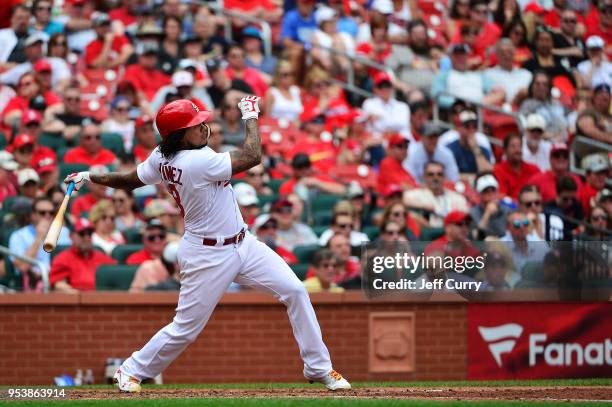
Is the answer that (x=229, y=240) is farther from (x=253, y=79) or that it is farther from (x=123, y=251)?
(x=253, y=79)

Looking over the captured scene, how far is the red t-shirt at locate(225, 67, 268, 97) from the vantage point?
563 inches

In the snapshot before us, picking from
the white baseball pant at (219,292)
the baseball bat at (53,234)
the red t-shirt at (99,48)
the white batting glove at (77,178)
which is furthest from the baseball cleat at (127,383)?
the red t-shirt at (99,48)

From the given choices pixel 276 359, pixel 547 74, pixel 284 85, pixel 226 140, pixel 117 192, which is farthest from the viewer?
pixel 547 74

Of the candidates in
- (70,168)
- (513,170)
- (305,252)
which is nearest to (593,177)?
(513,170)

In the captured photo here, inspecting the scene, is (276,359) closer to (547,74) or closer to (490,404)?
(490,404)

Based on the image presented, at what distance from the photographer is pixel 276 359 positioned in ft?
37.7

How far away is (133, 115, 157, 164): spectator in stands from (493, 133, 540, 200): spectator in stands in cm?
358

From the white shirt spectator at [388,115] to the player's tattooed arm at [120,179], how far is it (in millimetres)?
6409

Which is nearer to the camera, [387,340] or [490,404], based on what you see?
[490,404]

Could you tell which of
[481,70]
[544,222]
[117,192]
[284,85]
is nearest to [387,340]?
[544,222]

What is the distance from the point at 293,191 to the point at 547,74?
4.13 metres

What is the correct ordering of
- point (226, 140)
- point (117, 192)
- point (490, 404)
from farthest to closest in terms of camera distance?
point (226, 140) < point (117, 192) < point (490, 404)

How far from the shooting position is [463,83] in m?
15.4

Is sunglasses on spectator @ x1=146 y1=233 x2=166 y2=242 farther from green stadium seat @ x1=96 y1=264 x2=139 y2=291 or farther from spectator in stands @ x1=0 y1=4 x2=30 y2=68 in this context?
spectator in stands @ x1=0 y1=4 x2=30 y2=68
